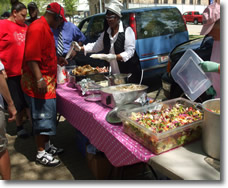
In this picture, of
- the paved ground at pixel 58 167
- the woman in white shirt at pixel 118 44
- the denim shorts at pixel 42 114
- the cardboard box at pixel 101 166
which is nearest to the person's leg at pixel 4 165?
the denim shorts at pixel 42 114

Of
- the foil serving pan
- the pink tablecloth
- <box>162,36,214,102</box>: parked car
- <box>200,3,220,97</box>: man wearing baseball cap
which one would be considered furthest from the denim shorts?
<box>162,36,214,102</box>: parked car

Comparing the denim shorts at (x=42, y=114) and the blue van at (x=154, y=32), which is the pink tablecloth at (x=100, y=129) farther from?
the blue van at (x=154, y=32)

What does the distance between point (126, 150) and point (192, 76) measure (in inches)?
28.1

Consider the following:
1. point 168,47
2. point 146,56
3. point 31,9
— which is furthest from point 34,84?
point 168,47

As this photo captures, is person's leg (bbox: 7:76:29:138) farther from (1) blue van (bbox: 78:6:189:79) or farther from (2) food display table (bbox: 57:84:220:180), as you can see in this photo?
(1) blue van (bbox: 78:6:189:79)

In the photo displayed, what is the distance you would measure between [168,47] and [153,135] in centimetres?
450

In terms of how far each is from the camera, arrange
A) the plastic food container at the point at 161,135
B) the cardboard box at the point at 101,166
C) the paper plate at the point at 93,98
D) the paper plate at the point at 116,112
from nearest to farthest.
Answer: the plastic food container at the point at 161,135 < the paper plate at the point at 116,112 < the paper plate at the point at 93,98 < the cardboard box at the point at 101,166

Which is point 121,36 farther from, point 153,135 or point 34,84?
point 153,135

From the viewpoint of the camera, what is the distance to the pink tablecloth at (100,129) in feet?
4.86

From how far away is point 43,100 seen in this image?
246 cm

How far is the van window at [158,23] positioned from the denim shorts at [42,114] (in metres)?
3.15

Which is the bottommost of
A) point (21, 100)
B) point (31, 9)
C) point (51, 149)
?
point (51, 149)

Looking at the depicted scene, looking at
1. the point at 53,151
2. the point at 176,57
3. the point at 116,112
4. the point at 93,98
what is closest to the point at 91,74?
the point at 93,98

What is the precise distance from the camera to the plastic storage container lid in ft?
5.28
